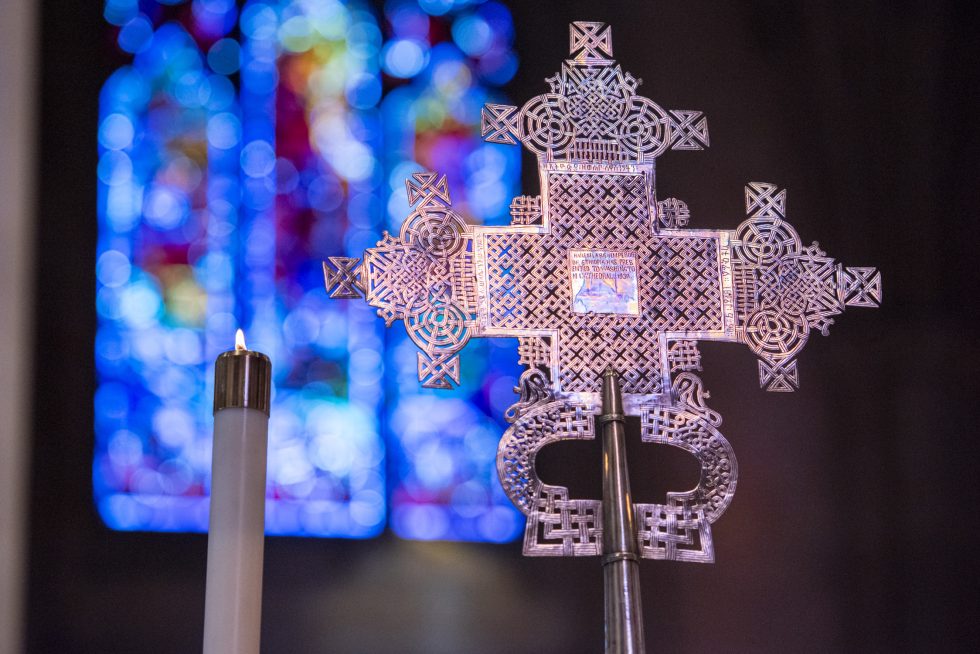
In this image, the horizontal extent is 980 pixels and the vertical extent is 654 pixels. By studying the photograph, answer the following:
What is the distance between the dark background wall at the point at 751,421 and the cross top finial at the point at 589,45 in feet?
1.87

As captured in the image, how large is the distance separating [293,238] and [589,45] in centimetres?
80

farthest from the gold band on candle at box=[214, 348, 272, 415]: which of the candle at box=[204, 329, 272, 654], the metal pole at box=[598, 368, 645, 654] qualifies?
the metal pole at box=[598, 368, 645, 654]

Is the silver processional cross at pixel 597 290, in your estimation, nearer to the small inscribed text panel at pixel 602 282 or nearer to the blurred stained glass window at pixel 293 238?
the small inscribed text panel at pixel 602 282

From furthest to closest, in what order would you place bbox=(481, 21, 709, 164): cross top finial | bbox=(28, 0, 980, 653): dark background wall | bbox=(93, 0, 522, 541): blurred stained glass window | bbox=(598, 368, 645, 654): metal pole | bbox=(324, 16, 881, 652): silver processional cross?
bbox=(93, 0, 522, 541): blurred stained glass window → bbox=(28, 0, 980, 653): dark background wall → bbox=(481, 21, 709, 164): cross top finial → bbox=(324, 16, 881, 652): silver processional cross → bbox=(598, 368, 645, 654): metal pole

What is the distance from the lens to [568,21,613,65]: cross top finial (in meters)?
1.99

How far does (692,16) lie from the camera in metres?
2.68

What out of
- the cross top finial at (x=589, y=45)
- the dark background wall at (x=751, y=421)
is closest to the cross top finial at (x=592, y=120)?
the cross top finial at (x=589, y=45)

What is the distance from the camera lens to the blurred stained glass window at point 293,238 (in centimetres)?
241

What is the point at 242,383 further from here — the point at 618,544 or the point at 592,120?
the point at 592,120

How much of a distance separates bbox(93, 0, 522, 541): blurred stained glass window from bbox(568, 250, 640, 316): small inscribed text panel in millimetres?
666

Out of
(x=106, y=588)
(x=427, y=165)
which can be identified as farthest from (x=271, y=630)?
(x=427, y=165)

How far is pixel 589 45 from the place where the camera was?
6.56ft

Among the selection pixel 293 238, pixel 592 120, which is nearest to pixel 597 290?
pixel 592 120

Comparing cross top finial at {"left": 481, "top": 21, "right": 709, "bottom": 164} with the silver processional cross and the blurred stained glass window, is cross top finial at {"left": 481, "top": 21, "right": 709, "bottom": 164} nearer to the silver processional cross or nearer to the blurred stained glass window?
the silver processional cross
